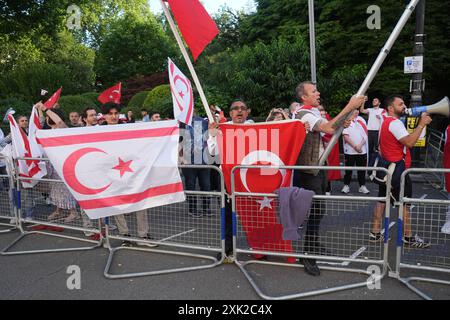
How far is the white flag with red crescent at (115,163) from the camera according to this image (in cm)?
454

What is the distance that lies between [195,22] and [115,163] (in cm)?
188

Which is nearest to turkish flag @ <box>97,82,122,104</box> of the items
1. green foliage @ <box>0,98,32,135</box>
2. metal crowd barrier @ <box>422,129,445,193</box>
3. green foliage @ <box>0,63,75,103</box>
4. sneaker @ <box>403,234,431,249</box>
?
sneaker @ <box>403,234,431,249</box>

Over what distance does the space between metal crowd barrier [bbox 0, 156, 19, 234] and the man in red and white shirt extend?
17.5 ft

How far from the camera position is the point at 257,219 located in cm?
464

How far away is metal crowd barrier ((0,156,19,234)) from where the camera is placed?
6117 mm

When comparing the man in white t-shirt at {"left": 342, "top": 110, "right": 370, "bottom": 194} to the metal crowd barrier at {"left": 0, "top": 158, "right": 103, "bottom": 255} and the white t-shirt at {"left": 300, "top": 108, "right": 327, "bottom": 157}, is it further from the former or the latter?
the metal crowd barrier at {"left": 0, "top": 158, "right": 103, "bottom": 255}

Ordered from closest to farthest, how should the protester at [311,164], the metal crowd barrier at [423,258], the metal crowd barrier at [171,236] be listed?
the metal crowd barrier at [423,258]
the protester at [311,164]
the metal crowd barrier at [171,236]

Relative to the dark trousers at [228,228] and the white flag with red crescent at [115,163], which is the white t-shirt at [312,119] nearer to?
the dark trousers at [228,228]

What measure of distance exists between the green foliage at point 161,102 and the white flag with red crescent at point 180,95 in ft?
38.6

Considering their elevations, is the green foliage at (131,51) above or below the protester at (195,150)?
above

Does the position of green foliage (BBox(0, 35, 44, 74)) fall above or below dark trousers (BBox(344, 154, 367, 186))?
above

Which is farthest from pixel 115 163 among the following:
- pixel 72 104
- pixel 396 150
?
pixel 72 104

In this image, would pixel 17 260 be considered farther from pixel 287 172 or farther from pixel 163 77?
pixel 163 77

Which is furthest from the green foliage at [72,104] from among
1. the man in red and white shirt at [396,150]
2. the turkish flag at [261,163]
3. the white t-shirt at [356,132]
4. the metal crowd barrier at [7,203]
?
the man in red and white shirt at [396,150]
